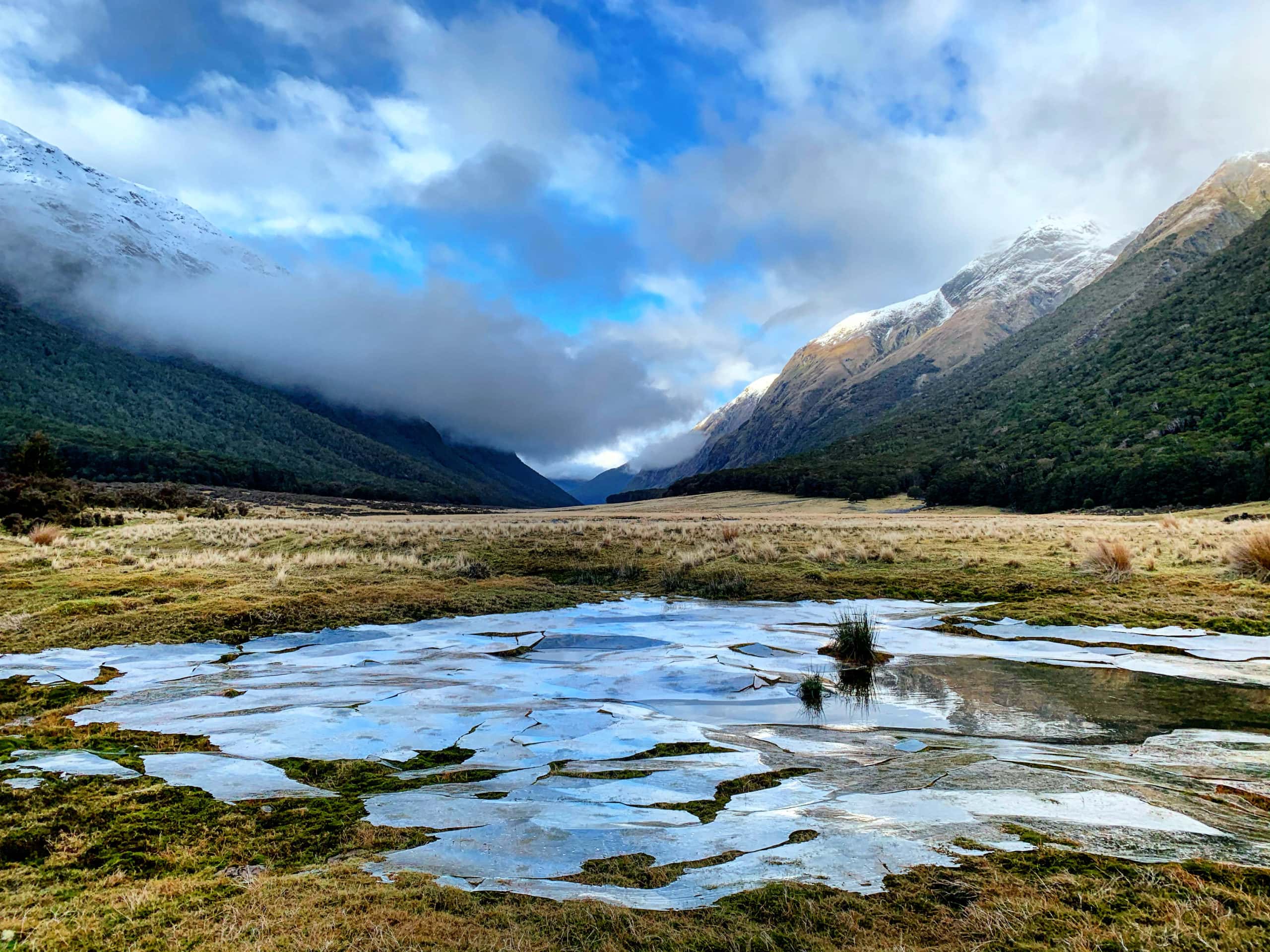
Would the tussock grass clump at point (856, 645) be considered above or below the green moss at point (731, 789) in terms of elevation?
above

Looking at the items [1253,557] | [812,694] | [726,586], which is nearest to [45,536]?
[726,586]

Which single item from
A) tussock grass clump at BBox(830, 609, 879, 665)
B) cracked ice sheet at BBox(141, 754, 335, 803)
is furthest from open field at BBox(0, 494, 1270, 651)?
cracked ice sheet at BBox(141, 754, 335, 803)

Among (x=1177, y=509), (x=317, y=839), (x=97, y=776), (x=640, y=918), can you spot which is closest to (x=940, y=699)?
(x=640, y=918)

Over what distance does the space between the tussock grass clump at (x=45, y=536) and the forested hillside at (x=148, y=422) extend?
82.4 meters

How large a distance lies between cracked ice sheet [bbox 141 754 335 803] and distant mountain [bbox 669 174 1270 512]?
65.0 metres

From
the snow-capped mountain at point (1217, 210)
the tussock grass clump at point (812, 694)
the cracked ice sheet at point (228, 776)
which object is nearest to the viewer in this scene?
the cracked ice sheet at point (228, 776)

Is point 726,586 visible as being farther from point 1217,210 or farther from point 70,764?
point 1217,210

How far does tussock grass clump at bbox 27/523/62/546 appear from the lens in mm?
22000

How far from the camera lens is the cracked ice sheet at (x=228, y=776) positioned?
546cm

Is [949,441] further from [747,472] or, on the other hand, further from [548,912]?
[548,912]

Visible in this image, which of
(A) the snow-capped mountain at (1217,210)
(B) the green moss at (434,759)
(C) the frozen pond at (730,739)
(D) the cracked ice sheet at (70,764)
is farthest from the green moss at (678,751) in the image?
(A) the snow-capped mountain at (1217,210)

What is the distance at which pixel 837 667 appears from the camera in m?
10.6

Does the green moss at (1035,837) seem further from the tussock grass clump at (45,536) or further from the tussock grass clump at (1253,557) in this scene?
the tussock grass clump at (45,536)

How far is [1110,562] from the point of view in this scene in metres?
17.9
